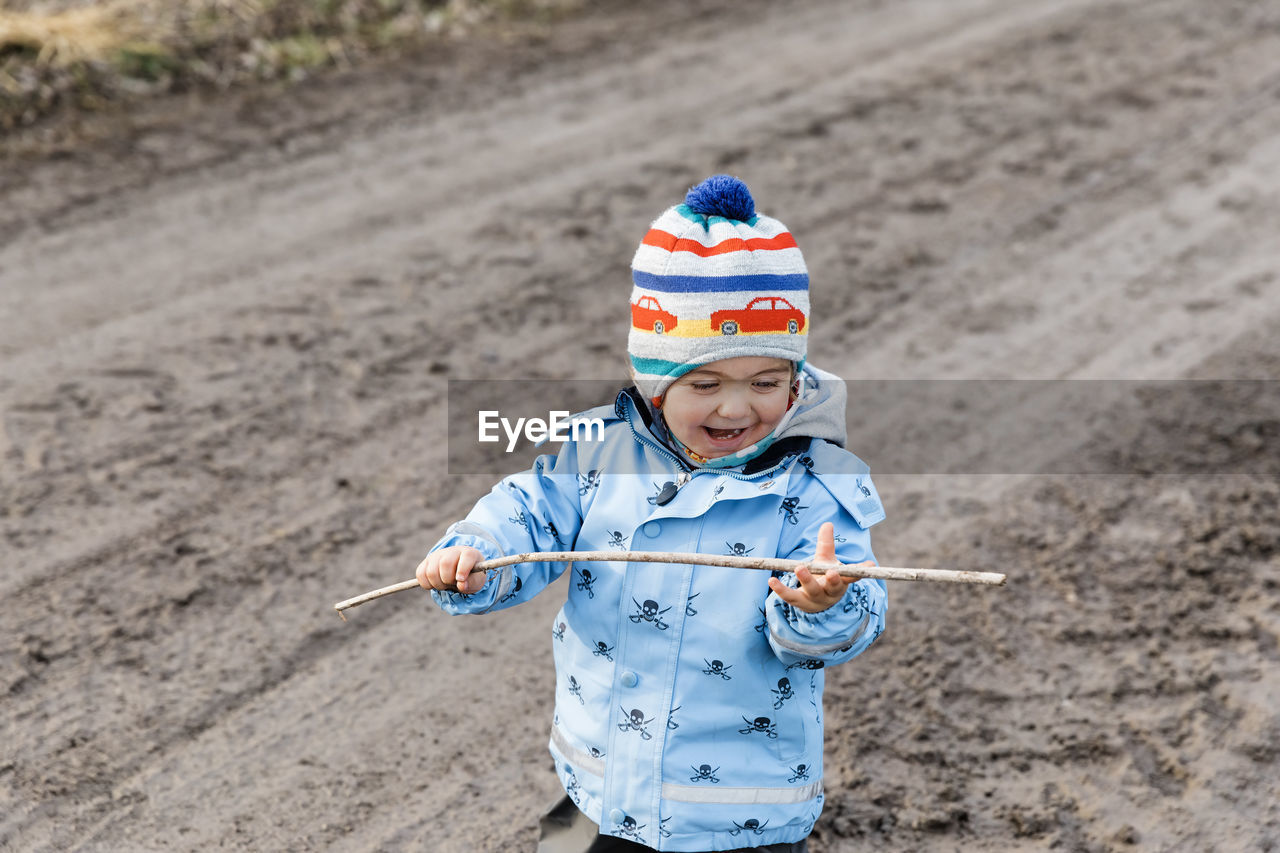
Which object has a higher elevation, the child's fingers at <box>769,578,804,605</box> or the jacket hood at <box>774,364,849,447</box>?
the jacket hood at <box>774,364,849,447</box>

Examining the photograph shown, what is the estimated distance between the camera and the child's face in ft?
7.67

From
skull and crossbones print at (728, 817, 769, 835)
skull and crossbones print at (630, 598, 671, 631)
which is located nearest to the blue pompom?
skull and crossbones print at (630, 598, 671, 631)

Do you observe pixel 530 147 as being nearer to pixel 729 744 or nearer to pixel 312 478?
pixel 312 478

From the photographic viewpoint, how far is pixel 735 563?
2.15 metres

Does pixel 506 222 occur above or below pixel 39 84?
below

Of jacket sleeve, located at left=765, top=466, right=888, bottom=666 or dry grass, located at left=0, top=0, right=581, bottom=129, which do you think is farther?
dry grass, located at left=0, top=0, right=581, bottom=129

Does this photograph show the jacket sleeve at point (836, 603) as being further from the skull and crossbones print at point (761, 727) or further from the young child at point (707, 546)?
the skull and crossbones print at point (761, 727)

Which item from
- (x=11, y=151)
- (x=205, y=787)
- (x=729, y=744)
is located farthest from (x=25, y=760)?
(x=11, y=151)

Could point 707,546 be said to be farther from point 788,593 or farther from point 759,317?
point 759,317

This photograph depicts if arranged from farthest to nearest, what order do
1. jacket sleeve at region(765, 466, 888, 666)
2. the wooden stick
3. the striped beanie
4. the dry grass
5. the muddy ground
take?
the dry grass
the muddy ground
the striped beanie
jacket sleeve at region(765, 466, 888, 666)
the wooden stick

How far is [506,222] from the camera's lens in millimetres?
6449

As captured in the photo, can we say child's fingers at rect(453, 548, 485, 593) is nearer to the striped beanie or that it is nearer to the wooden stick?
the wooden stick

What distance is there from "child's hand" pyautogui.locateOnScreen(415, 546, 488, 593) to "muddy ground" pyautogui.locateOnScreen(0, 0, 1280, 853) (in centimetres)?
128

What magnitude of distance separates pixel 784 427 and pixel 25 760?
2.44 metres
